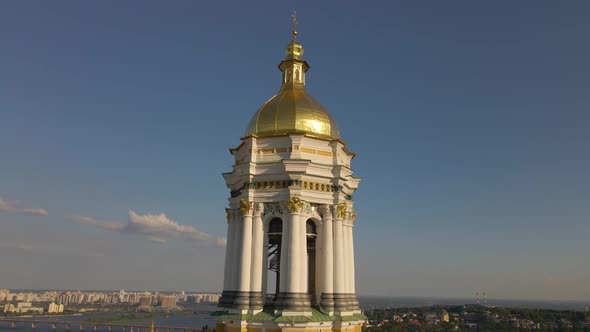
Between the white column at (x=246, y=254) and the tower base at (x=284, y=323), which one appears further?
the white column at (x=246, y=254)

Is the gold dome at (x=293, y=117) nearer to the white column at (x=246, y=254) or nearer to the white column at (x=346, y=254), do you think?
the white column at (x=246, y=254)

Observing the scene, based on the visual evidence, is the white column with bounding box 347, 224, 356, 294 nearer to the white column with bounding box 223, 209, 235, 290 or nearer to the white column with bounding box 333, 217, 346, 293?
the white column with bounding box 333, 217, 346, 293

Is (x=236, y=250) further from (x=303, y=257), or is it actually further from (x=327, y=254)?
(x=327, y=254)

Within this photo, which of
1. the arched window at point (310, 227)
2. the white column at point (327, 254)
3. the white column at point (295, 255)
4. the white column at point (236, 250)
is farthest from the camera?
the arched window at point (310, 227)

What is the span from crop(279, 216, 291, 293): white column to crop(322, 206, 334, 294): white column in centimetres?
158

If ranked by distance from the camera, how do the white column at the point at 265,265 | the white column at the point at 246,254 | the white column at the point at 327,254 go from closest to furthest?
1. the white column at the point at 246,254
2. the white column at the point at 327,254
3. the white column at the point at 265,265

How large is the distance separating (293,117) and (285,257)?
5.35 meters

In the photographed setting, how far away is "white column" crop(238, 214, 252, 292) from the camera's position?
16.9 m

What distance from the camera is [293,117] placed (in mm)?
18188

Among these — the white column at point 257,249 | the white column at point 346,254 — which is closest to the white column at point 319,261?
the white column at point 346,254

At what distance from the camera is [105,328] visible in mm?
167250

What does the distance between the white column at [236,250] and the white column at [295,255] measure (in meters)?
2.07

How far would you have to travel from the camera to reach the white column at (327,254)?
17.2 m

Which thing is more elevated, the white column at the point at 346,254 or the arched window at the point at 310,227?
the arched window at the point at 310,227
